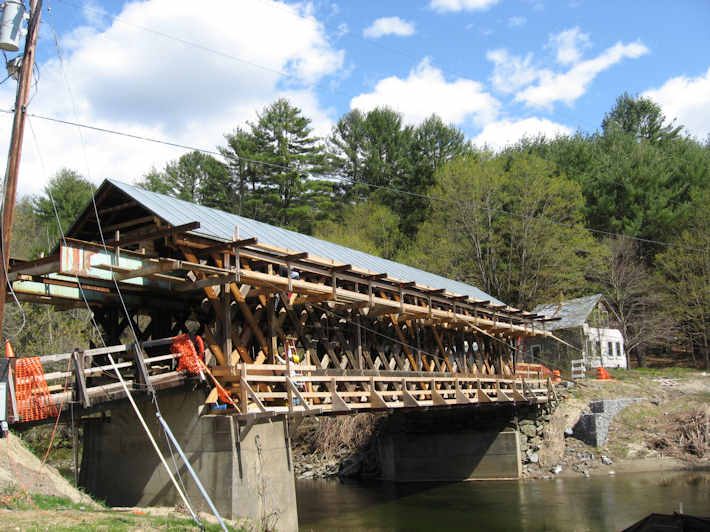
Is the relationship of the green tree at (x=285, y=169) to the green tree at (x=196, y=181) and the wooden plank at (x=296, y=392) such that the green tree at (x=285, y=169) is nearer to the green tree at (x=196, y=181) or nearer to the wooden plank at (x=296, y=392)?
the green tree at (x=196, y=181)

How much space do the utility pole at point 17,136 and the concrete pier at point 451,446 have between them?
21.1 meters

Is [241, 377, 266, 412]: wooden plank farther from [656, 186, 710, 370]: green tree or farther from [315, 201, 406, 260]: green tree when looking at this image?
[656, 186, 710, 370]: green tree

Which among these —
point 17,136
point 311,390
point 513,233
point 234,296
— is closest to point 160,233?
point 234,296

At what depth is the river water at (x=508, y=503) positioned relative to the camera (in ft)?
63.7

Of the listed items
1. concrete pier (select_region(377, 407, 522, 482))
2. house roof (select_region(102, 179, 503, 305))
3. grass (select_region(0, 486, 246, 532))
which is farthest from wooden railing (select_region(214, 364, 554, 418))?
concrete pier (select_region(377, 407, 522, 482))

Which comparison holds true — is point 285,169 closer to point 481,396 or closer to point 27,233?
point 27,233

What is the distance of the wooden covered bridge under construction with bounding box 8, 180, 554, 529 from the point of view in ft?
42.1

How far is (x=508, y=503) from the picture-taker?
74.8ft

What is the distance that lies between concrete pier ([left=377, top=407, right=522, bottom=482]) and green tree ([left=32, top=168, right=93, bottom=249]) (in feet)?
94.2

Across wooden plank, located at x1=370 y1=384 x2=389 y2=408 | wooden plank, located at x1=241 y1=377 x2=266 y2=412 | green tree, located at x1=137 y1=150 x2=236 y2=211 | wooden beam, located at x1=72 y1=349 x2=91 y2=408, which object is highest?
green tree, located at x1=137 y1=150 x2=236 y2=211

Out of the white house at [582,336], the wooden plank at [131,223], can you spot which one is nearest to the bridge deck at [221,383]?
the wooden plank at [131,223]

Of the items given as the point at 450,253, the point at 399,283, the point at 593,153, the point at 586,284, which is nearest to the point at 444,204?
the point at 450,253

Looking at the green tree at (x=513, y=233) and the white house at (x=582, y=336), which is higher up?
the green tree at (x=513, y=233)

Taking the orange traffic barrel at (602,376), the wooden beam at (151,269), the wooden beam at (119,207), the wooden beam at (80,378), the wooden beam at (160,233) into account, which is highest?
the wooden beam at (119,207)
